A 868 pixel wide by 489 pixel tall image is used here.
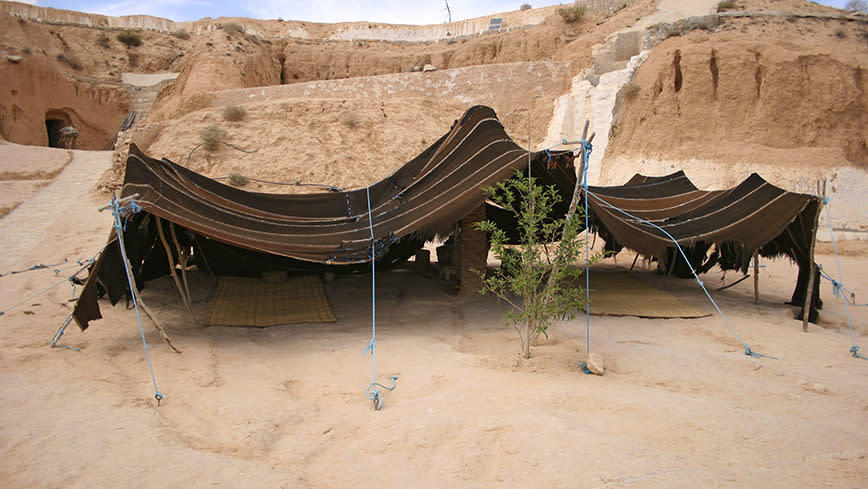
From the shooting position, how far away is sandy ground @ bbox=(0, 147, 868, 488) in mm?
2219

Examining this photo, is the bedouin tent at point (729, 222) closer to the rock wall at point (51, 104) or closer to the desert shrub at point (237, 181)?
the desert shrub at point (237, 181)

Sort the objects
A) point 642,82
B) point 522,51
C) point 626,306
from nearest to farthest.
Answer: point 626,306 < point 642,82 < point 522,51

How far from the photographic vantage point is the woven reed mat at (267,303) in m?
4.90

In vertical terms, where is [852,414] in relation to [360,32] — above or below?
below

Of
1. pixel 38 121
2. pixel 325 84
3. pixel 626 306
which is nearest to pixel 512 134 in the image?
pixel 325 84

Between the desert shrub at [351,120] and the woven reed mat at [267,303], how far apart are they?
329 inches

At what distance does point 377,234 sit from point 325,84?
502 inches

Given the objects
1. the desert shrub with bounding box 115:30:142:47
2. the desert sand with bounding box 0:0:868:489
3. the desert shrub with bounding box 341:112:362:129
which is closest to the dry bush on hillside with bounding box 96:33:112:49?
the desert shrub with bounding box 115:30:142:47

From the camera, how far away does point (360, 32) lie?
1046 inches

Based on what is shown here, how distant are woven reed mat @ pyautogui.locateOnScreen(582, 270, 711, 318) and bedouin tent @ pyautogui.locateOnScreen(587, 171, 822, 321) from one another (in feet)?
2.02

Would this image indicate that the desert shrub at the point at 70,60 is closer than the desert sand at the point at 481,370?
No

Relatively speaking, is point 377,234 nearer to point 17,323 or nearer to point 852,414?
point 17,323

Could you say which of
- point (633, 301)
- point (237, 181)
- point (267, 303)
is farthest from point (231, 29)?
point (633, 301)

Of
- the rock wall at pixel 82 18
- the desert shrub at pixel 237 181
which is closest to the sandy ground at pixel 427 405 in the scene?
the desert shrub at pixel 237 181
